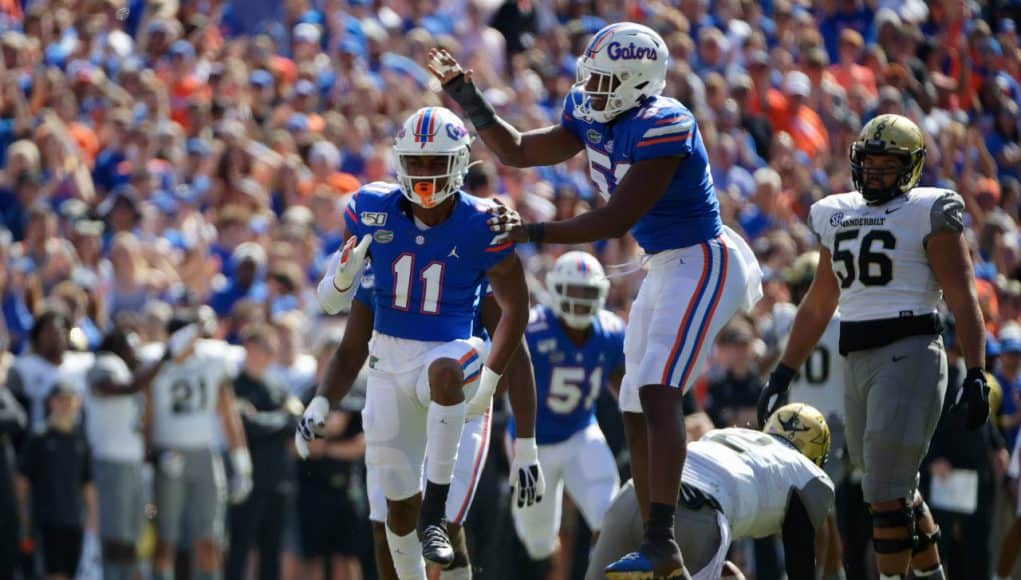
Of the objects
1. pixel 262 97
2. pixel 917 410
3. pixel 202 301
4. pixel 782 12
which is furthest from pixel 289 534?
pixel 782 12

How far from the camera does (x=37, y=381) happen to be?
11.8m

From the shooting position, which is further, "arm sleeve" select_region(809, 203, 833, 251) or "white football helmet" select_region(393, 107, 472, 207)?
"arm sleeve" select_region(809, 203, 833, 251)

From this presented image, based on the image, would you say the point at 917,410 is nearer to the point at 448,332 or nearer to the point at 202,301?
the point at 448,332

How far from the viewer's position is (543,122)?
52.4 feet

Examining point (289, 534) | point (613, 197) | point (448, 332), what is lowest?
point (289, 534)

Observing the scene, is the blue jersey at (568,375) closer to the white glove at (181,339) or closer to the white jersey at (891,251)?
the white glove at (181,339)

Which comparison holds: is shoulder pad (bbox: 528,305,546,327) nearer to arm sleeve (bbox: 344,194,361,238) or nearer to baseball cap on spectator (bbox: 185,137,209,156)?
arm sleeve (bbox: 344,194,361,238)

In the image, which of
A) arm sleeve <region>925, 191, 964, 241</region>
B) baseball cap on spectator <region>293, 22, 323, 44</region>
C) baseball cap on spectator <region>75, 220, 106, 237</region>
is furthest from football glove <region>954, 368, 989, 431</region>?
baseball cap on spectator <region>293, 22, 323, 44</region>

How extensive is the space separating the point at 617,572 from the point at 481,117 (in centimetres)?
208

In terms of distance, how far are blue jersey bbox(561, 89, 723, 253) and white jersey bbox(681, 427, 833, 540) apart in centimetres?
99

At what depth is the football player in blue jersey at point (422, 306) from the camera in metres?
7.90

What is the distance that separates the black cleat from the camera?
7.59 metres

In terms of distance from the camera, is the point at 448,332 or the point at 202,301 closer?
the point at 448,332

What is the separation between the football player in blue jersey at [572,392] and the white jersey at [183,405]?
237cm
